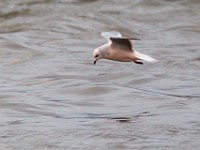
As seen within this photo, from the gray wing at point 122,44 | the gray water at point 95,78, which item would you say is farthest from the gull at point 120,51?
the gray water at point 95,78

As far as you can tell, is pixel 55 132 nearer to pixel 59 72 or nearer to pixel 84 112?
pixel 84 112

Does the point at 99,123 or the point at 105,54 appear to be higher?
the point at 105,54

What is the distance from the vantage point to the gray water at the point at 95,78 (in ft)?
34.0

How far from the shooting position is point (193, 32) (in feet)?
56.4

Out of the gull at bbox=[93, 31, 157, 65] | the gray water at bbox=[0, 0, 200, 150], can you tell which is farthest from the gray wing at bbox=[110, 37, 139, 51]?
the gray water at bbox=[0, 0, 200, 150]

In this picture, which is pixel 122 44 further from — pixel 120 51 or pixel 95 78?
pixel 95 78

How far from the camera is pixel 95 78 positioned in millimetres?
14070

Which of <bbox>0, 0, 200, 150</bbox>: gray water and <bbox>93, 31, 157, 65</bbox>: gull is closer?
<bbox>0, 0, 200, 150</bbox>: gray water

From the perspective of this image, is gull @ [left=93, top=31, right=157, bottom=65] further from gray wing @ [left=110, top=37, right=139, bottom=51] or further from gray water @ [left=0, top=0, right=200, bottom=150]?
gray water @ [left=0, top=0, right=200, bottom=150]

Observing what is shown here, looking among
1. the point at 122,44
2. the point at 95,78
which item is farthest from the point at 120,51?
the point at 95,78

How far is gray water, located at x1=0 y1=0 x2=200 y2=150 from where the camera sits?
10.4 meters

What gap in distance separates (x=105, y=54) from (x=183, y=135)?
49.1 inches

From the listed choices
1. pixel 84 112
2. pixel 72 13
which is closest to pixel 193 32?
pixel 72 13

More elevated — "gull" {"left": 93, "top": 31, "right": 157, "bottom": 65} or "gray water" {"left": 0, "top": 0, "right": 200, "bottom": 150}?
"gull" {"left": 93, "top": 31, "right": 157, "bottom": 65}
